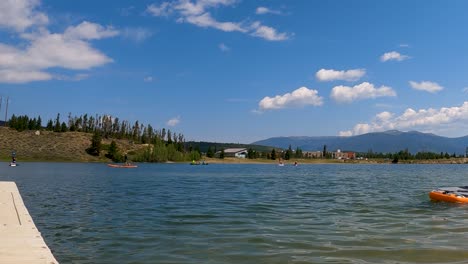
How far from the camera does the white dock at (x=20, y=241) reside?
12062mm

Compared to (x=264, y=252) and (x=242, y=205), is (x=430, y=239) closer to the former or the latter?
(x=264, y=252)

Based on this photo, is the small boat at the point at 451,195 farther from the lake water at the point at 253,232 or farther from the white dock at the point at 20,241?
the white dock at the point at 20,241

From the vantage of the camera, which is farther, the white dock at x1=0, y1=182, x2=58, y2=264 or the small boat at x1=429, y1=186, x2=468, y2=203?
the small boat at x1=429, y1=186, x2=468, y2=203

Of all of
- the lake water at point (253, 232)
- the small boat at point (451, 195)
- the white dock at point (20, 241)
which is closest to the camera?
the white dock at point (20, 241)

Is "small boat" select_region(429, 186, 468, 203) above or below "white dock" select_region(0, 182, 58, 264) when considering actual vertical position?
above

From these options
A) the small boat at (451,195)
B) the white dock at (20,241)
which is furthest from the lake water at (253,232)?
the small boat at (451,195)

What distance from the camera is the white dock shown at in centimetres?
1206

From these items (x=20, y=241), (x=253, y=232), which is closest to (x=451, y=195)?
(x=253, y=232)

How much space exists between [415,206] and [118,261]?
25.0 metres

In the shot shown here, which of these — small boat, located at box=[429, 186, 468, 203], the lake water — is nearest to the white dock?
the lake water

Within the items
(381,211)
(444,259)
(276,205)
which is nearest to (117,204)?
(276,205)

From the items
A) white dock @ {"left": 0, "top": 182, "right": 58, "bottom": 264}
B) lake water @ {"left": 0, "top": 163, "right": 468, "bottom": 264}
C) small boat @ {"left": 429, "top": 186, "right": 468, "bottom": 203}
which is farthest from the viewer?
small boat @ {"left": 429, "top": 186, "right": 468, "bottom": 203}

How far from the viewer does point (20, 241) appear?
47.2 feet

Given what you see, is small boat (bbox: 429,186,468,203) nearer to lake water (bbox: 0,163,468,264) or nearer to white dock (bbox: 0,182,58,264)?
lake water (bbox: 0,163,468,264)
